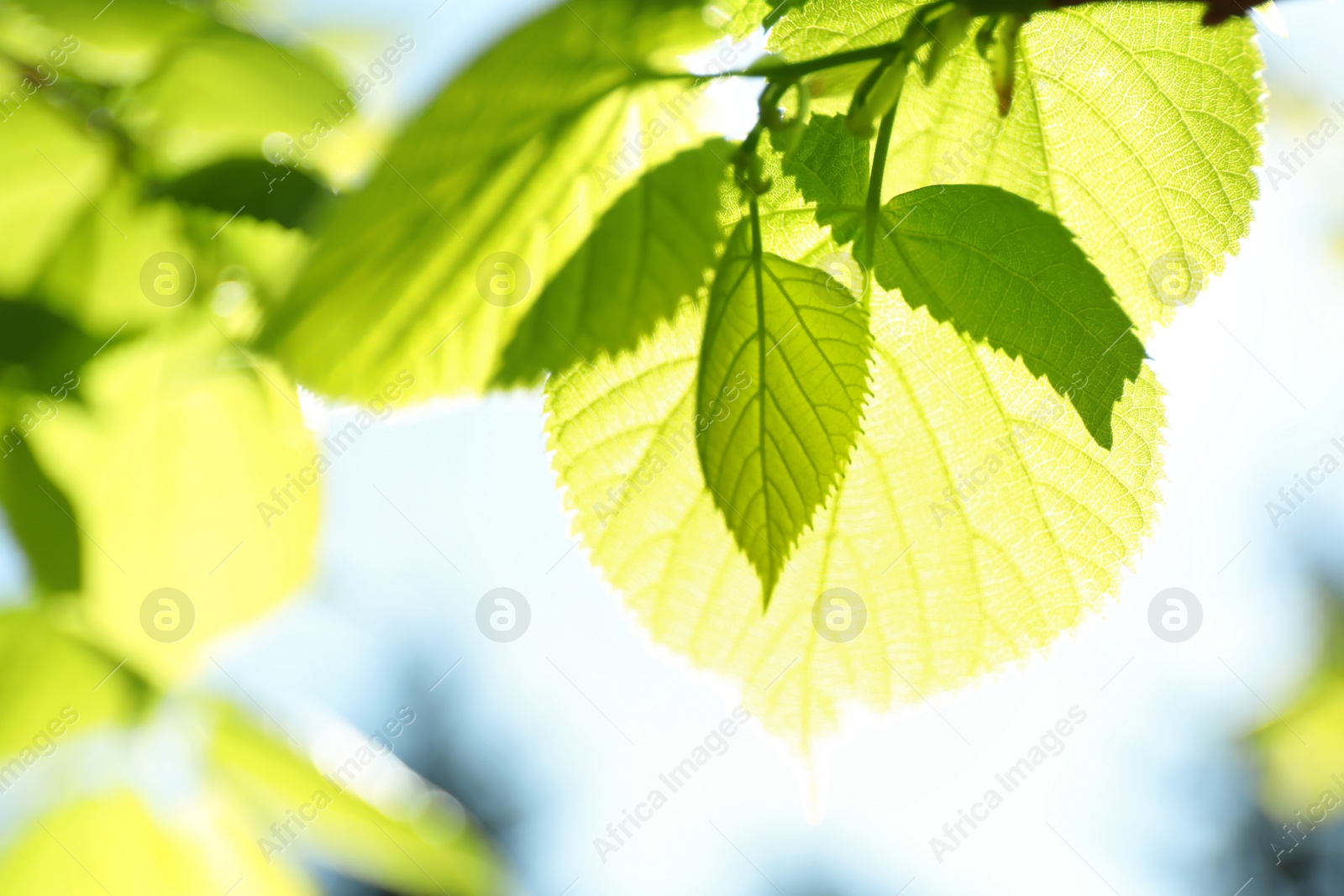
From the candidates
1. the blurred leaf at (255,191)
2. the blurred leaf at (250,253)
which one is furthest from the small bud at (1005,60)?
the blurred leaf at (250,253)

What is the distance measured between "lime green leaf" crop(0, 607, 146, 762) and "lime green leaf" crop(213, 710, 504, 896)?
0.27 feet

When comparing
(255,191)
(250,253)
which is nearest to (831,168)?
(255,191)

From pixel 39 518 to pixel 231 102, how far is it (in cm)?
29

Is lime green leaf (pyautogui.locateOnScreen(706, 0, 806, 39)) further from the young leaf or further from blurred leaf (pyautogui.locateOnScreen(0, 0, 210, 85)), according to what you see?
blurred leaf (pyautogui.locateOnScreen(0, 0, 210, 85))

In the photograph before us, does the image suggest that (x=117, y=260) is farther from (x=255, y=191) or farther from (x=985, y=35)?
(x=985, y=35)

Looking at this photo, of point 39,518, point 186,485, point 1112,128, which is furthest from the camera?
point 186,485

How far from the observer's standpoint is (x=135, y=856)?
2.04 ft

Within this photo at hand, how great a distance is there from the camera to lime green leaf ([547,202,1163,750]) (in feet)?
1.46

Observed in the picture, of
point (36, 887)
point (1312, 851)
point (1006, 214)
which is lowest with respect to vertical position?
point (1312, 851)

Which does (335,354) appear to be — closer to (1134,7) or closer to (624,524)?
(624,524)

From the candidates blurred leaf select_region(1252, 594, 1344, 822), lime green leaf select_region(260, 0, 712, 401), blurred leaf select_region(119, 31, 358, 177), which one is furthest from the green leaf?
blurred leaf select_region(1252, 594, 1344, 822)

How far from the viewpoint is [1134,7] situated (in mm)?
444

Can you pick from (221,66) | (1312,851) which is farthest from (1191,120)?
(1312,851)

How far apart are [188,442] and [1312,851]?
9.92m
